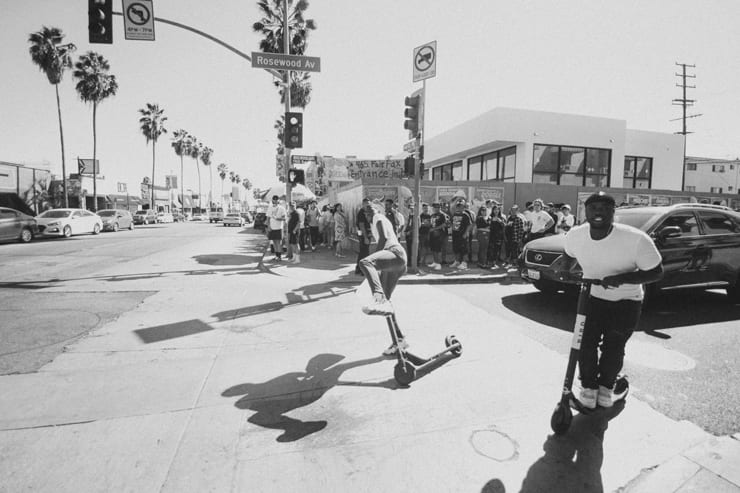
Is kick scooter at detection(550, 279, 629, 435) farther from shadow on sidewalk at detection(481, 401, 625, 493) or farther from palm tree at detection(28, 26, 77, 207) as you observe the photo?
palm tree at detection(28, 26, 77, 207)

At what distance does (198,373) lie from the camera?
12.4 feet

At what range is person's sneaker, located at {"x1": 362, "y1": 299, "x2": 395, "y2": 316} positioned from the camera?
345 cm

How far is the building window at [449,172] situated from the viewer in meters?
25.0

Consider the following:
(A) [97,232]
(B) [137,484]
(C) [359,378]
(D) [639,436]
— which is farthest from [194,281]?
(A) [97,232]

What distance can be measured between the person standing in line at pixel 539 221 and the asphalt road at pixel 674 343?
98.8 inches

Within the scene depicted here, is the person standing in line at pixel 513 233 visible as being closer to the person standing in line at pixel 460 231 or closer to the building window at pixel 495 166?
the person standing in line at pixel 460 231

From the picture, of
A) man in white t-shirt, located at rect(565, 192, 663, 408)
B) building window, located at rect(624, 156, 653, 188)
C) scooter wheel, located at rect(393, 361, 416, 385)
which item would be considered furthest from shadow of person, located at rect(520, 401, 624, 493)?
building window, located at rect(624, 156, 653, 188)

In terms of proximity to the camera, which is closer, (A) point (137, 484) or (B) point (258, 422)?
(A) point (137, 484)

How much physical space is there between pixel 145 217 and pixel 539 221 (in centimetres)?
4018

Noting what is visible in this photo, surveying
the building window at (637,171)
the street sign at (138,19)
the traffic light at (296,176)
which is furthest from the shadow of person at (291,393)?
the building window at (637,171)

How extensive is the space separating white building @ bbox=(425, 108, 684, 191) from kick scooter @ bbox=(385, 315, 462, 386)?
16.2 m

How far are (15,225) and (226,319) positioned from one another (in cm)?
1840

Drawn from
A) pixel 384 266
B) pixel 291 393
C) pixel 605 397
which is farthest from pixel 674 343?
pixel 291 393

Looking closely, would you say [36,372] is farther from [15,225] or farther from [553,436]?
[15,225]
